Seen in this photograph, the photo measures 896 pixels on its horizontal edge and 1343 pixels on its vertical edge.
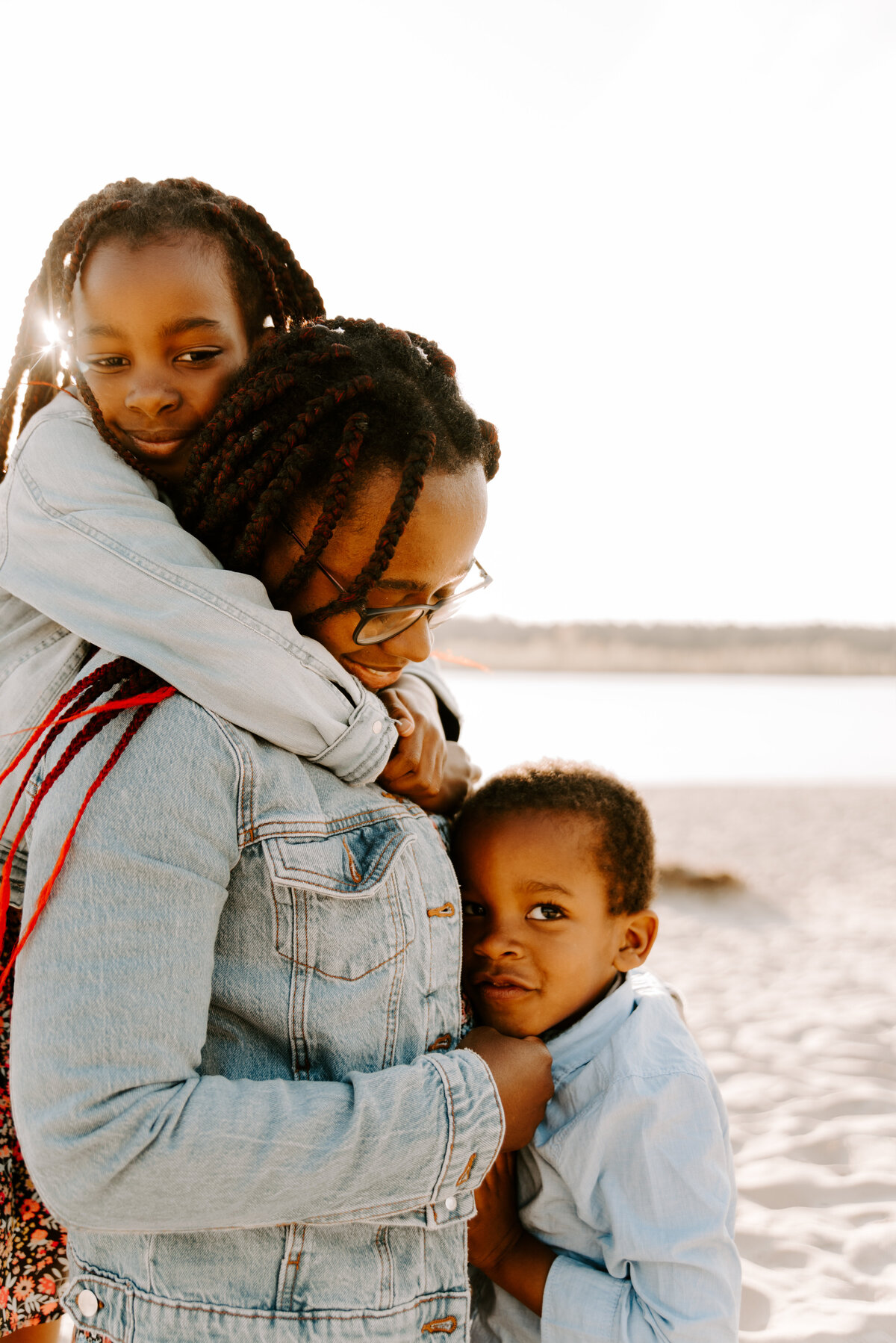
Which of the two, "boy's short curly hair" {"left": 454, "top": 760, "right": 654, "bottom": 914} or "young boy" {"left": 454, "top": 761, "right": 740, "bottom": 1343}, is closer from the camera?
"young boy" {"left": 454, "top": 761, "right": 740, "bottom": 1343}

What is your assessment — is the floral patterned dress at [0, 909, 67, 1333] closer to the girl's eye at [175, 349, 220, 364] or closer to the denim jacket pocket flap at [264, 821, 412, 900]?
the denim jacket pocket flap at [264, 821, 412, 900]

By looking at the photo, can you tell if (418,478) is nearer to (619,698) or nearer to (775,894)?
(775,894)

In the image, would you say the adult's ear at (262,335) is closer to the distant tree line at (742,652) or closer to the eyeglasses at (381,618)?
the eyeglasses at (381,618)

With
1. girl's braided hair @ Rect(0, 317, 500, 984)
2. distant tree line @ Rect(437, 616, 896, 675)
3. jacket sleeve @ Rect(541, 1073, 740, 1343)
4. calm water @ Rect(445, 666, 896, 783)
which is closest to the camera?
girl's braided hair @ Rect(0, 317, 500, 984)

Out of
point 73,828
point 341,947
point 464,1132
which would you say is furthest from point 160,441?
point 464,1132

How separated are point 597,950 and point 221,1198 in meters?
0.99

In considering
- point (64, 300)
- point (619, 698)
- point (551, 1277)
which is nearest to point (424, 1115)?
point (551, 1277)

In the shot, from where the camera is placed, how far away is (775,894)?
26.9 feet

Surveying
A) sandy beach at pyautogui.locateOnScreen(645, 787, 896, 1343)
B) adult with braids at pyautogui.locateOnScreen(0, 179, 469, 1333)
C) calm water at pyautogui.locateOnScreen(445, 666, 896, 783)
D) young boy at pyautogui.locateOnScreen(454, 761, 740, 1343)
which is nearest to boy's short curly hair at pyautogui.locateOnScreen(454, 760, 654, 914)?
young boy at pyautogui.locateOnScreen(454, 761, 740, 1343)

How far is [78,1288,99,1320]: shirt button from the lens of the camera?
1.31 m

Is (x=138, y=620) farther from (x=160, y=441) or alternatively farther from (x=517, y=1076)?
(x=517, y=1076)

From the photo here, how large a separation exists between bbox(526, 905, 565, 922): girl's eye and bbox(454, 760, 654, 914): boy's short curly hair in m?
0.12

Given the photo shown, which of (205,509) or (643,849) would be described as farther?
(643,849)

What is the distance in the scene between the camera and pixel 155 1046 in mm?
1156
